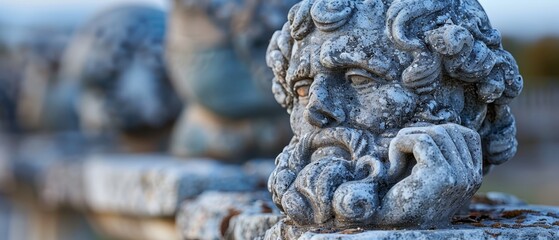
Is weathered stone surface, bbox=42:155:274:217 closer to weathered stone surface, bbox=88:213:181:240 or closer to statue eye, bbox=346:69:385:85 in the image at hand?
weathered stone surface, bbox=88:213:181:240

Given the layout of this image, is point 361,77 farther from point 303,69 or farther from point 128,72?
point 128,72

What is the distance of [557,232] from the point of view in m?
1.93

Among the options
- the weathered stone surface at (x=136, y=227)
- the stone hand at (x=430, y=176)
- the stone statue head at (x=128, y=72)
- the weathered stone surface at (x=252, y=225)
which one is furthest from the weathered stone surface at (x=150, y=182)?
the stone hand at (x=430, y=176)

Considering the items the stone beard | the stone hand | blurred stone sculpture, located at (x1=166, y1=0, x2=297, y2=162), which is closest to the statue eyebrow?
the stone beard

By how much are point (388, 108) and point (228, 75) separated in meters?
2.02

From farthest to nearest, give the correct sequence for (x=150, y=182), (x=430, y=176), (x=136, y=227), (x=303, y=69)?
(x=136, y=227) → (x=150, y=182) → (x=303, y=69) → (x=430, y=176)

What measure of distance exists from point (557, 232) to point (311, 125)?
0.52 meters

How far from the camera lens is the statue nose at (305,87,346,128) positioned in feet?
6.72

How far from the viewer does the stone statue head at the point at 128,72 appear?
17.0 feet

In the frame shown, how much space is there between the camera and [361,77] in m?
2.06

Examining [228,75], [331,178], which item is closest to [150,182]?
[228,75]

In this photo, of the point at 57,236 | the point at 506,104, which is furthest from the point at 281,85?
the point at 57,236

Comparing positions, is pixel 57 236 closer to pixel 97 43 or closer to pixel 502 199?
pixel 97 43

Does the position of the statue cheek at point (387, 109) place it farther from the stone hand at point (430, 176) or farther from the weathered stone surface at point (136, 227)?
the weathered stone surface at point (136, 227)
